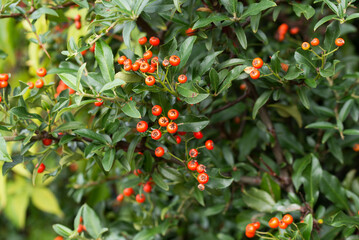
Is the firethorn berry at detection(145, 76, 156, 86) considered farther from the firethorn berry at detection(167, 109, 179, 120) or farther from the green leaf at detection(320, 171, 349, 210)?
→ the green leaf at detection(320, 171, 349, 210)

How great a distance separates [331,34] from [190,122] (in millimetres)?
437

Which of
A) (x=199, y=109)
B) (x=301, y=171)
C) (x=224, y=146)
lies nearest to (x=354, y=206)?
(x=301, y=171)

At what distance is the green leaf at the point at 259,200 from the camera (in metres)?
1.22

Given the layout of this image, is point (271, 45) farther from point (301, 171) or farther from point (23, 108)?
point (23, 108)

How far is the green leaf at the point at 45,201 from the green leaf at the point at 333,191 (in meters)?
1.45

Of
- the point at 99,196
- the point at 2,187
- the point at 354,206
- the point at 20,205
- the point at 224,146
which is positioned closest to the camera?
the point at 354,206

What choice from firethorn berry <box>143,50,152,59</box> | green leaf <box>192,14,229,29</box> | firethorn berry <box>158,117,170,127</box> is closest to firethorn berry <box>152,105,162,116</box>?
firethorn berry <box>158,117,170,127</box>

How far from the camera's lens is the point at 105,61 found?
96cm

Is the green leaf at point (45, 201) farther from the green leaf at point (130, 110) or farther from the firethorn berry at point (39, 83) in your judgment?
the green leaf at point (130, 110)

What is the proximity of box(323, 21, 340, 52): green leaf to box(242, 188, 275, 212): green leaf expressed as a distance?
53cm

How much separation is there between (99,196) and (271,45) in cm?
107

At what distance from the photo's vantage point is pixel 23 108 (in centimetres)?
98

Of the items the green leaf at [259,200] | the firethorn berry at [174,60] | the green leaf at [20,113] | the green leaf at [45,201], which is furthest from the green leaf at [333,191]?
the green leaf at [45,201]

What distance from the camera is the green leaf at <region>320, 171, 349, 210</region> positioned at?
1253mm
